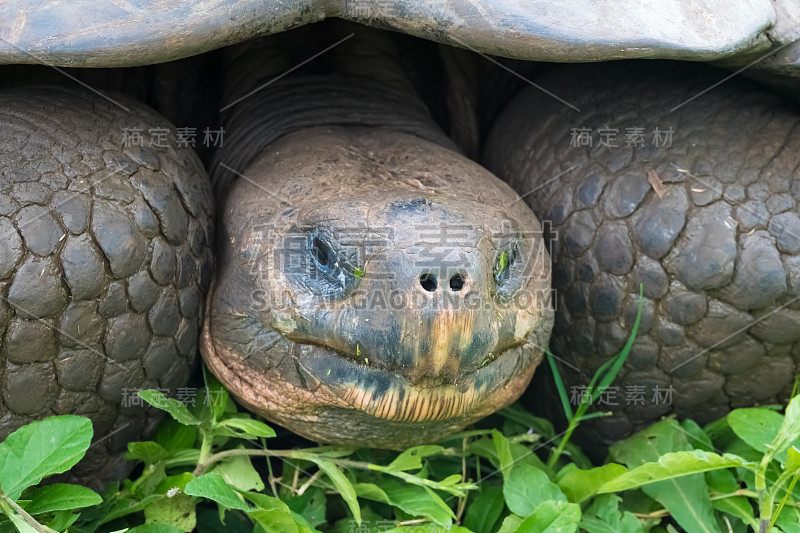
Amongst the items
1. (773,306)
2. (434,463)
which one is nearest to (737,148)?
(773,306)

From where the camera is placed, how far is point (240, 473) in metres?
1.78

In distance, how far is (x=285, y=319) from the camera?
1660 millimetres

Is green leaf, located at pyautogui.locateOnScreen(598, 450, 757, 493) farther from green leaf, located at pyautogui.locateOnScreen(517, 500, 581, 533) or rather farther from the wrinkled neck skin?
the wrinkled neck skin

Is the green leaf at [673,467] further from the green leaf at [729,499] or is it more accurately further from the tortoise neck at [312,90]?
the tortoise neck at [312,90]

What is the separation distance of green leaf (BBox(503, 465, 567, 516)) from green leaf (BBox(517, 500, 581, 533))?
0.09 meters

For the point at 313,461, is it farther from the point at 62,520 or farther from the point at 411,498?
the point at 62,520

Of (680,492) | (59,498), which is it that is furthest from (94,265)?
(680,492)

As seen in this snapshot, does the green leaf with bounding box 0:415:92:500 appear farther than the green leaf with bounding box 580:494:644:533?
No

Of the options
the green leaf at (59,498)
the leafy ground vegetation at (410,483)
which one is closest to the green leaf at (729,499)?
the leafy ground vegetation at (410,483)

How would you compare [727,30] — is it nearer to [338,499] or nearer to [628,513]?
[628,513]

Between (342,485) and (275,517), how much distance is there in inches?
7.0

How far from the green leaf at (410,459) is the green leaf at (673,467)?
38cm

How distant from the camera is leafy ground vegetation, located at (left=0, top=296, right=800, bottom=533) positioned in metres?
1.56

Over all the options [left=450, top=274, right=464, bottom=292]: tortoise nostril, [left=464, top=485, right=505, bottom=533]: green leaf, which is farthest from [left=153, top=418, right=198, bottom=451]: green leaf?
[left=450, top=274, right=464, bottom=292]: tortoise nostril
